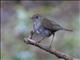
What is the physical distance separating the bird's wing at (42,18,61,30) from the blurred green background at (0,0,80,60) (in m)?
1.52

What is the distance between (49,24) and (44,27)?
32mm

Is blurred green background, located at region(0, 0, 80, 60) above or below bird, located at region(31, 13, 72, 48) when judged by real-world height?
below

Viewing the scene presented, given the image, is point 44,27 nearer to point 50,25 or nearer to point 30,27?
point 50,25

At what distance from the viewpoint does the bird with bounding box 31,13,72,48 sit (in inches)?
94.3

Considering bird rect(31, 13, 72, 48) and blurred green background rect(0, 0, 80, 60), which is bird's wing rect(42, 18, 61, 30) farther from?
blurred green background rect(0, 0, 80, 60)

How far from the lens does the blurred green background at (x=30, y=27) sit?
4.71 m

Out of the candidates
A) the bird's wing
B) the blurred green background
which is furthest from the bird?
the blurred green background

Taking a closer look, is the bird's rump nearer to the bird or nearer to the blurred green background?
the bird

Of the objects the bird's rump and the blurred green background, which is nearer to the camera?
the bird's rump

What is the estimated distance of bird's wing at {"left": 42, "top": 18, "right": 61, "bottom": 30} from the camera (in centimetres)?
239

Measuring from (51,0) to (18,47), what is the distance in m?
2.05

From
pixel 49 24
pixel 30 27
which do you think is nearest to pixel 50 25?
pixel 49 24

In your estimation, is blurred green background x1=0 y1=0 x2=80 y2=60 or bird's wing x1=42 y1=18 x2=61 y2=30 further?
blurred green background x1=0 y1=0 x2=80 y2=60

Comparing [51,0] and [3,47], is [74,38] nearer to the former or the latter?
[3,47]
